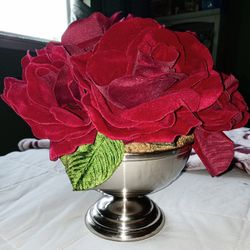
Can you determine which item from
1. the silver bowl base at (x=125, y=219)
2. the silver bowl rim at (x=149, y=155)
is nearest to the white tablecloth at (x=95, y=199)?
the silver bowl base at (x=125, y=219)

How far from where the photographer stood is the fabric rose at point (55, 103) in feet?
0.87

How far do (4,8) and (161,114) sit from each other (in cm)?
139

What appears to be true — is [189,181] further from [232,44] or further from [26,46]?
[232,44]

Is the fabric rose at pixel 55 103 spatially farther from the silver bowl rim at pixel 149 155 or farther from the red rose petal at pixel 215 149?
the red rose petal at pixel 215 149

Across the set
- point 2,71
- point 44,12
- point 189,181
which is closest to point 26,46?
point 2,71

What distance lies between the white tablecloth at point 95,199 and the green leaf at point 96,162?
10 centimetres

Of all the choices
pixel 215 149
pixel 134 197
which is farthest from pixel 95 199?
pixel 215 149

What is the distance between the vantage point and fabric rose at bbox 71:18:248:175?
24 centimetres

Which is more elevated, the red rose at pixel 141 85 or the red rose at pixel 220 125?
the red rose at pixel 141 85

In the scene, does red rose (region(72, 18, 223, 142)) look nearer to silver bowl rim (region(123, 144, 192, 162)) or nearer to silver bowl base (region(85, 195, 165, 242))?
silver bowl rim (region(123, 144, 192, 162))

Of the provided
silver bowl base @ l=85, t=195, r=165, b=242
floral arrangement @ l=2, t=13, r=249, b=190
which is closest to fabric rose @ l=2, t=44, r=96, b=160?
floral arrangement @ l=2, t=13, r=249, b=190

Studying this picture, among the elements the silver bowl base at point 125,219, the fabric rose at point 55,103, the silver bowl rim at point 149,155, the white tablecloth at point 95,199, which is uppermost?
the fabric rose at point 55,103

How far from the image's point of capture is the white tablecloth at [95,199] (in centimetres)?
33

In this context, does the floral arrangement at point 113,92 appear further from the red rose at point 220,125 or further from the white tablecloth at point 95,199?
the white tablecloth at point 95,199
